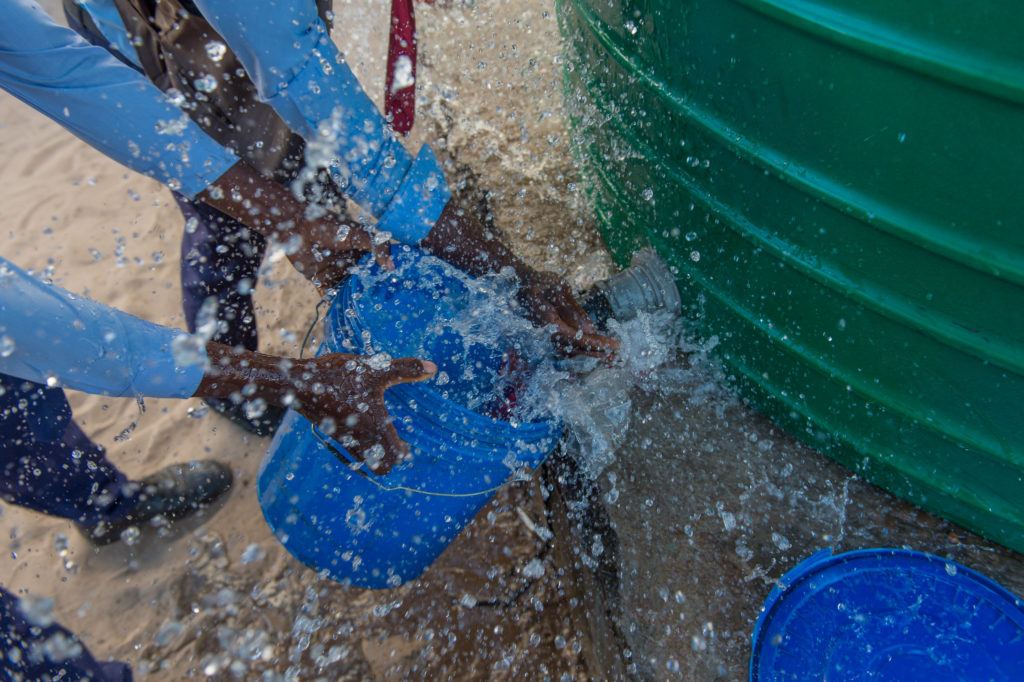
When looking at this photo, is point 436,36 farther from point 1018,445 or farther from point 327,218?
point 1018,445

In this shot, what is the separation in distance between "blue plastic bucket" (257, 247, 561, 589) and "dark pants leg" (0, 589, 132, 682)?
64cm

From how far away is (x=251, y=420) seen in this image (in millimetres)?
2582

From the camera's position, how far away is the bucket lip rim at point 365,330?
59.3 inches

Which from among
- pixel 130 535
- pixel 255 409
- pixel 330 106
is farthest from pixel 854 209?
pixel 130 535

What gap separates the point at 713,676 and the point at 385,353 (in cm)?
105

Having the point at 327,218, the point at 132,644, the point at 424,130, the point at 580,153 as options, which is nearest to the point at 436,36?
the point at 424,130

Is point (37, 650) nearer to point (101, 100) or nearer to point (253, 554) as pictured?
point (253, 554)

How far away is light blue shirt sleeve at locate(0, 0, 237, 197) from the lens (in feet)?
4.78

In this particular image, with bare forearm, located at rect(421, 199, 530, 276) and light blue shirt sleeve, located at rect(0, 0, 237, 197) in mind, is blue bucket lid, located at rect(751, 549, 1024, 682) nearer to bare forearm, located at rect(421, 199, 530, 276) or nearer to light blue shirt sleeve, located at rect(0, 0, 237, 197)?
bare forearm, located at rect(421, 199, 530, 276)

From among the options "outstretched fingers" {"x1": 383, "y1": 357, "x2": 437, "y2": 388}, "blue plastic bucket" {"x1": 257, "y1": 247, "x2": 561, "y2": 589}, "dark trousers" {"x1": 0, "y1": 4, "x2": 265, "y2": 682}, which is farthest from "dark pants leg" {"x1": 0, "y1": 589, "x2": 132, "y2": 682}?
"outstretched fingers" {"x1": 383, "y1": 357, "x2": 437, "y2": 388}

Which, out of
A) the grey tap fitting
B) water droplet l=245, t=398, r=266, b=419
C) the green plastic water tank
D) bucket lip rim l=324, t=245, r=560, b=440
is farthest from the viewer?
water droplet l=245, t=398, r=266, b=419

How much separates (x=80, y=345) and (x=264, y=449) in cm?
133

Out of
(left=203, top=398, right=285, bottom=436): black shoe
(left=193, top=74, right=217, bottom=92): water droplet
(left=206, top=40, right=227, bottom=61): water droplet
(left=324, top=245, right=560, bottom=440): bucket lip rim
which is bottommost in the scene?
(left=203, top=398, right=285, bottom=436): black shoe

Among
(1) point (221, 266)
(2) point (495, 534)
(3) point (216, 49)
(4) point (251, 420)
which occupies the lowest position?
(2) point (495, 534)
